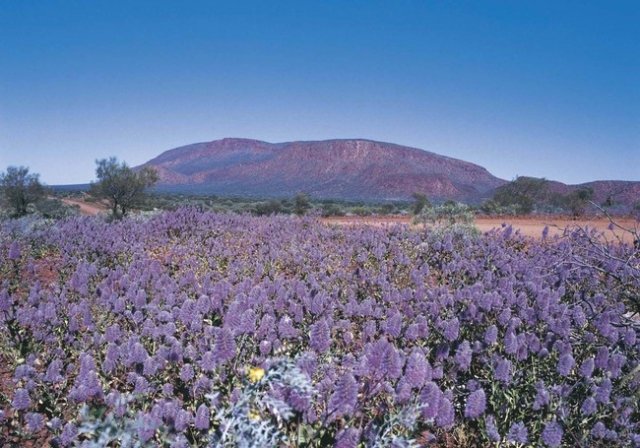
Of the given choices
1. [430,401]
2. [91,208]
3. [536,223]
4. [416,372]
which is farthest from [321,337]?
[91,208]

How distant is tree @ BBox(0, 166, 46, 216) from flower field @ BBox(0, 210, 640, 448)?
80.6 ft

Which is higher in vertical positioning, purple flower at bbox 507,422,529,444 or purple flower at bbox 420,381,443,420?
purple flower at bbox 420,381,443,420

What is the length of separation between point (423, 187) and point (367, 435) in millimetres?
149611

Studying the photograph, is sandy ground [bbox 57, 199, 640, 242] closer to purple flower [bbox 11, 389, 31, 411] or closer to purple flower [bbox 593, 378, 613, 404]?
purple flower [bbox 593, 378, 613, 404]

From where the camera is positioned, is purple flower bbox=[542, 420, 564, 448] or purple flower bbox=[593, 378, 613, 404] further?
purple flower bbox=[593, 378, 613, 404]

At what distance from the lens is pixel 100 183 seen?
1029 inches

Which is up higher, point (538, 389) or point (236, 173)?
point (236, 173)

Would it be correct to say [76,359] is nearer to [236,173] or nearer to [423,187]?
[423,187]

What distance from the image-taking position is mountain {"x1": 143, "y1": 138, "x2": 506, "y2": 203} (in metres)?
148

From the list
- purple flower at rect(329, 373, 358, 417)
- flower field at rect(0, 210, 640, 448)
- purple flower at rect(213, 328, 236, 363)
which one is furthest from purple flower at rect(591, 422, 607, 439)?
purple flower at rect(213, 328, 236, 363)

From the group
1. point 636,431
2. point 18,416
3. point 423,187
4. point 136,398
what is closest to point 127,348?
point 136,398

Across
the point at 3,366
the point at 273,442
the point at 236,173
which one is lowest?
the point at 3,366

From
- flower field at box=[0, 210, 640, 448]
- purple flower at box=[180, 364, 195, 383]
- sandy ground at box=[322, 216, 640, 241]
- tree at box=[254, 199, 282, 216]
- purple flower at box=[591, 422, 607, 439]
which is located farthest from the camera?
tree at box=[254, 199, 282, 216]

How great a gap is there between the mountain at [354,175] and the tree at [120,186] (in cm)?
11249
